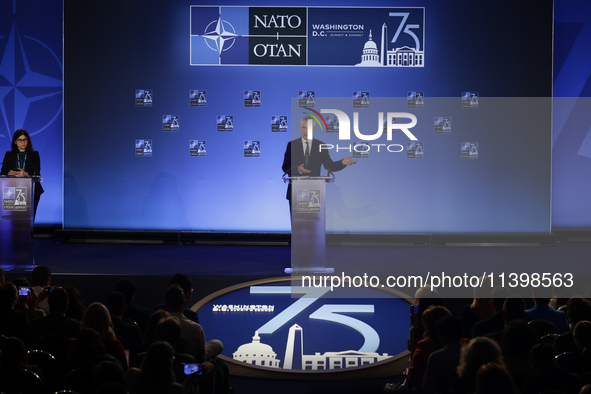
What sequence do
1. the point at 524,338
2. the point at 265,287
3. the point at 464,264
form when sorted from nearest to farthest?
the point at 524,338
the point at 265,287
the point at 464,264

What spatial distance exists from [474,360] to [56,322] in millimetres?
2198

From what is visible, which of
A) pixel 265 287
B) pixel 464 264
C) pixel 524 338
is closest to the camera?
pixel 524 338

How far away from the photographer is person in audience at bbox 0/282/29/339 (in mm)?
3035

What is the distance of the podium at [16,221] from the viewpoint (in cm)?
523

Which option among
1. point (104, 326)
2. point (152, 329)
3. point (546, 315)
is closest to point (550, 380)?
point (546, 315)

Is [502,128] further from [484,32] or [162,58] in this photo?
[162,58]

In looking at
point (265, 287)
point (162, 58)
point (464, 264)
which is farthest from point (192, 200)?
point (464, 264)

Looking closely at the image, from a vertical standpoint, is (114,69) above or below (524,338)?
above

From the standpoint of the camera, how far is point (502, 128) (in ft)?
24.9

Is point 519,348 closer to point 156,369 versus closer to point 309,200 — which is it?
point 156,369

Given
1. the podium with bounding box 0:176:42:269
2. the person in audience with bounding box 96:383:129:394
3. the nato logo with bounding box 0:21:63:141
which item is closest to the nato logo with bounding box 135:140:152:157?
the nato logo with bounding box 0:21:63:141

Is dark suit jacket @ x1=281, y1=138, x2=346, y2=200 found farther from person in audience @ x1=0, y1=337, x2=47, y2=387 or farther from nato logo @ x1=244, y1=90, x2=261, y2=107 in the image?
person in audience @ x1=0, y1=337, x2=47, y2=387

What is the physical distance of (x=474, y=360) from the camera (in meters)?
2.26

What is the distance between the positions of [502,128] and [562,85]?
1154 mm
